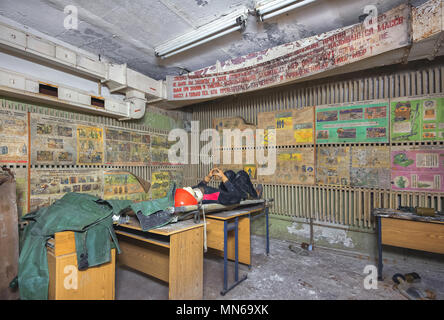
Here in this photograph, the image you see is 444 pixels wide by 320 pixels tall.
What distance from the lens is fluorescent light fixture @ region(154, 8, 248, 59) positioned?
311cm

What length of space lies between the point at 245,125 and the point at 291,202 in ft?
6.47

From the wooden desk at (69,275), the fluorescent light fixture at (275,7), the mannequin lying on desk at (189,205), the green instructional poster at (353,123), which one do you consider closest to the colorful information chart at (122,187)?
the mannequin lying on desk at (189,205)

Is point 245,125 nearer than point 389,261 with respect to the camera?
No

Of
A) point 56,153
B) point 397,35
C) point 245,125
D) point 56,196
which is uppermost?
point 397,35

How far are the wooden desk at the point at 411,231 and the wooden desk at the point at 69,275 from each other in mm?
3491

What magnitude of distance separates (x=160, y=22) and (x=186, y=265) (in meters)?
3.21

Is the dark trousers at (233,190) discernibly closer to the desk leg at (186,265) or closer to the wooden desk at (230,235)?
the wooden desk at (230,235)

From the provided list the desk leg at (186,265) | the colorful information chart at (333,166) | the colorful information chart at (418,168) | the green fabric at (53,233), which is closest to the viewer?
the green fabric at (53,233)

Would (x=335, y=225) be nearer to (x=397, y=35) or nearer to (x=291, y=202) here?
(x=291, y=202)

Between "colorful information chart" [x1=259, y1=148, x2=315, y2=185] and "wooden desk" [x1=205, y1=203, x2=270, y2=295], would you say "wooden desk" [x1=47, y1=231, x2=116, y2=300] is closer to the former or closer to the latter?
"wooden desk" [x1=205, y1=203, x2=270, y2=295]

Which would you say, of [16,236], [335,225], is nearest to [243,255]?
[335,225]

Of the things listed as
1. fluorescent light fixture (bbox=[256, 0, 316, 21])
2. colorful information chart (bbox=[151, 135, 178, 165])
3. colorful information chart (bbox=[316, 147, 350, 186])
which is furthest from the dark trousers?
fluorescent light fixture (bbox=[256, 0, 316, 21])

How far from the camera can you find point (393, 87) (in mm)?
3852

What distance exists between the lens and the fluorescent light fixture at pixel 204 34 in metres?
3.11
